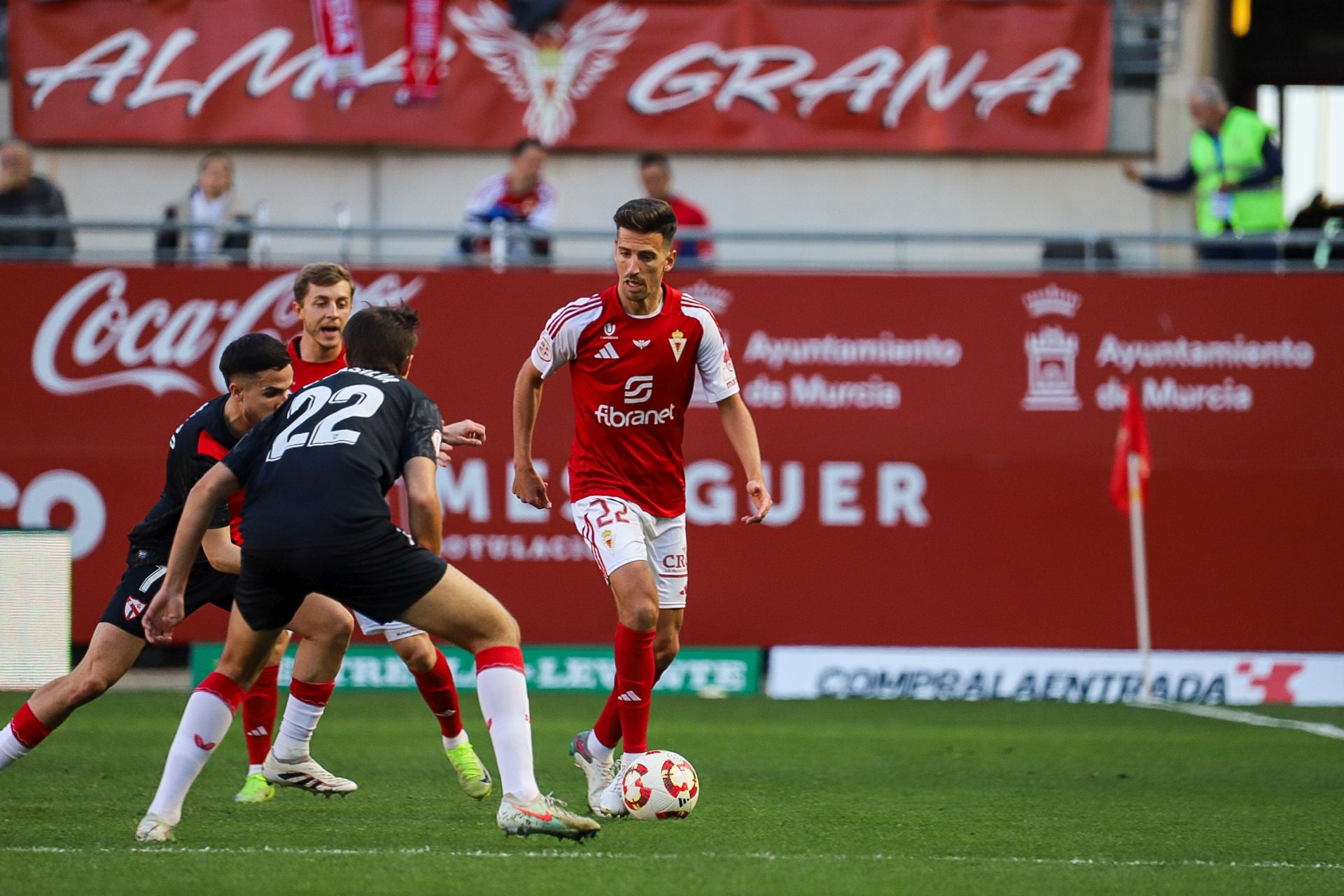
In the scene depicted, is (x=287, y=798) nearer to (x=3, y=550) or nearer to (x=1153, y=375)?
(x=3, y=550)

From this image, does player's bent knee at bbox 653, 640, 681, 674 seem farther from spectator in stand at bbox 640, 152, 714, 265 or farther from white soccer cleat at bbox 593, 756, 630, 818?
spectator in stand at bbox 640, 152, 714, 265

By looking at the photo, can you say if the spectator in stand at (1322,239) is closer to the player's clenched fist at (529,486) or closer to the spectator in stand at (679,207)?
the spectator in stand at (679,207)

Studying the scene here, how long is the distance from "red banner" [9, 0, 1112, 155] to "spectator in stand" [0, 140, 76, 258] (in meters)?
2.14

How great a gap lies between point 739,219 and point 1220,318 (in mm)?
5153

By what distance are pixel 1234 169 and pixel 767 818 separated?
401 inches

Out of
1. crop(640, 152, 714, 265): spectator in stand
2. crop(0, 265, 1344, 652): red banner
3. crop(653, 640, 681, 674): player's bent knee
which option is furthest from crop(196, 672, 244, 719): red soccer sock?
crop(640, 152, 714, 265): spectator in stand

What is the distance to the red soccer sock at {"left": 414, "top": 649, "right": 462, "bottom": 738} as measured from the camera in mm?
7977

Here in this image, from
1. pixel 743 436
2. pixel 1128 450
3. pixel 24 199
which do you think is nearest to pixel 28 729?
pixel 743 436

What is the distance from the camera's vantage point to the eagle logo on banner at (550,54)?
17.3 meters

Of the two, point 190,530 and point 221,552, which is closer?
point 190,530

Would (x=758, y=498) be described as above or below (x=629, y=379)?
below

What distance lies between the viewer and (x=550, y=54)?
1738 cm

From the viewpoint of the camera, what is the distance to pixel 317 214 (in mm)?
18203

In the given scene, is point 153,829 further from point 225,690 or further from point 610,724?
point 610,724
